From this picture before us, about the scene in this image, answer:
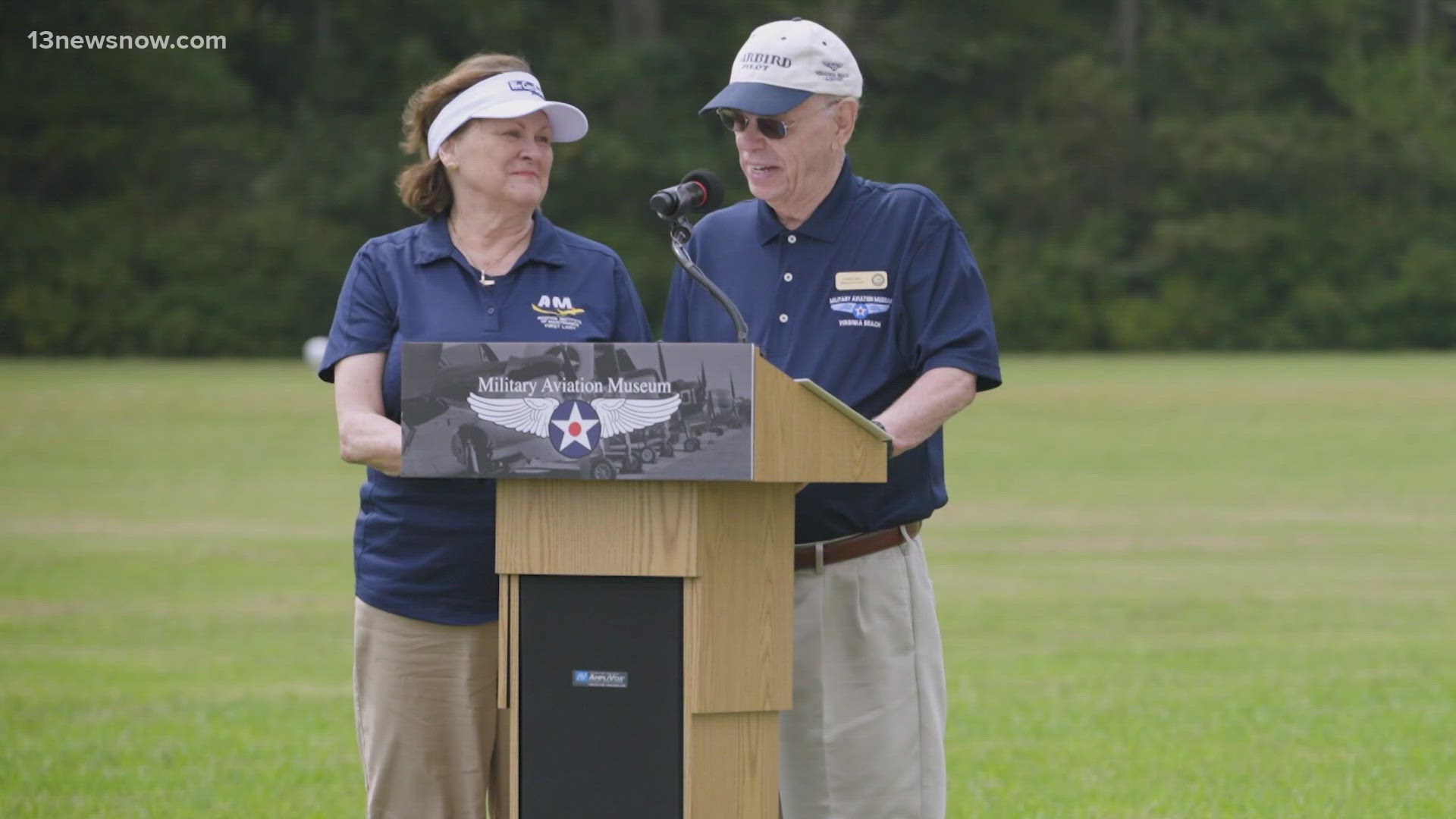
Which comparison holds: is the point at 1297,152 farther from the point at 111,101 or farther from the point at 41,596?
the point at 41,596

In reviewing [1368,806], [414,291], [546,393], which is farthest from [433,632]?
[1368,806]

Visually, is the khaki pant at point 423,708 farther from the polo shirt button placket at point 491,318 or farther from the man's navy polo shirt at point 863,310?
the man's navy polo shirt at point 863,310

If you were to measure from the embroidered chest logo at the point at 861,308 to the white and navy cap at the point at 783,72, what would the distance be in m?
0.42

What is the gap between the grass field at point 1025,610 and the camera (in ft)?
24.1

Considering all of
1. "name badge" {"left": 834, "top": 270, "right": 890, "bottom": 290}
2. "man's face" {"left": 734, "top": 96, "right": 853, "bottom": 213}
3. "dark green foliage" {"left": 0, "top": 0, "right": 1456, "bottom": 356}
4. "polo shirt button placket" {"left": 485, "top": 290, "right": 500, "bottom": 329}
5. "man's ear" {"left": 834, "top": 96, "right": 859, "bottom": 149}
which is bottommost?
"polo shirt button placket" {"left": 485, "top": 290, "right": 500, "bottom": 329}

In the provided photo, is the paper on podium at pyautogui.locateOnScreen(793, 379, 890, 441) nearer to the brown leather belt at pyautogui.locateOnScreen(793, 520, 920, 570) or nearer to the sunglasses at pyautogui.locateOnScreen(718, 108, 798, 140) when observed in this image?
the brown leather belt at pyautogui.locateOnScreen(793, 520, 920, 570)

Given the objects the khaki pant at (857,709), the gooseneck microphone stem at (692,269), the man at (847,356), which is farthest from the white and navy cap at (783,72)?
the khaki pant at (857,709)

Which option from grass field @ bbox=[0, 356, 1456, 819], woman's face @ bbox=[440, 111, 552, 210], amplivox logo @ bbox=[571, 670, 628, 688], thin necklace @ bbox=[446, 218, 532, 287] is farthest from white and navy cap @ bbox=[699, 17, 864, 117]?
grass field @ bbox=[0, 356, 1456, 819]

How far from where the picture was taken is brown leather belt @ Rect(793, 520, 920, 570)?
4.23m

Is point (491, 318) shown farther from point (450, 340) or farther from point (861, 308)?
point (861, 308)

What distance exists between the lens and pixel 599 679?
3613mm

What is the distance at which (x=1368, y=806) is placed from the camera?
670cm

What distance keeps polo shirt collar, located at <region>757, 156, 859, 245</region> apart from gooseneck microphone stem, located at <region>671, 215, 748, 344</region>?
1.02 feet

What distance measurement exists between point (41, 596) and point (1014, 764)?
818cm
